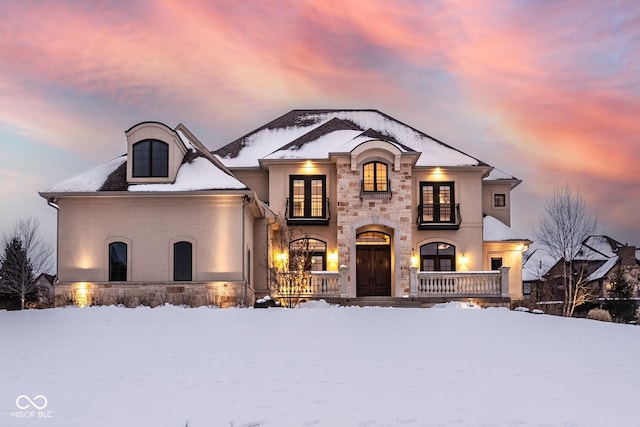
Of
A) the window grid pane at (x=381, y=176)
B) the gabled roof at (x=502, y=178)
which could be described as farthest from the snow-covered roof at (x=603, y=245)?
the window grid pane at (x=381, y=176)

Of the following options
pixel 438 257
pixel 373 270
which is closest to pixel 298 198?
pixel 373 270

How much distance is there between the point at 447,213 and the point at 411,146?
12.6 ft

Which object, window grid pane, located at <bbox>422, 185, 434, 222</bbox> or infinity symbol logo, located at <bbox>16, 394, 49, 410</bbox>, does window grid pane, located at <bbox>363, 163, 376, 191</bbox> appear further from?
infinity symbol logo, located at <bbox>16, 394, 49, 410</bbox>

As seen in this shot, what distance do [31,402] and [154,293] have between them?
15102mm

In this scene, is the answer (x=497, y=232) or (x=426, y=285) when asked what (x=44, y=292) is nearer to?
(x=426, y=285)

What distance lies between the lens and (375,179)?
34.2 meters

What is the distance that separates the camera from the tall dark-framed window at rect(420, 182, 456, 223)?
116ft

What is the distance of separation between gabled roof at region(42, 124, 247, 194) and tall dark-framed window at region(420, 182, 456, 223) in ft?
33.0

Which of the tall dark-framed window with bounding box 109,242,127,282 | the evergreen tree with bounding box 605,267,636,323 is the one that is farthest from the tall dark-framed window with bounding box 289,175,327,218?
the evergreen tree with bounding box 605,267,636,323

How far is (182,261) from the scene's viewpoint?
2819cm

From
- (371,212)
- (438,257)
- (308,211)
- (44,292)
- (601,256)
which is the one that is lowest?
(44,292)

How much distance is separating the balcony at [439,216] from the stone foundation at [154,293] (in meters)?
10.5

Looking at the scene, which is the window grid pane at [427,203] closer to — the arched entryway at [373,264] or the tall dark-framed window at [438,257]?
the tall dark-framed window at [438,257]

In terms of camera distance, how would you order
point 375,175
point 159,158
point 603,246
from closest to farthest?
point 159,158 < point 375,175 < point 603,246
